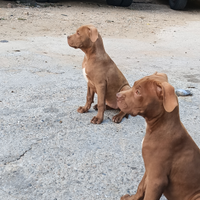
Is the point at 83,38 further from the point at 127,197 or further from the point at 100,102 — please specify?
the point at 127,197

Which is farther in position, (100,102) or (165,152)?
(100,102)

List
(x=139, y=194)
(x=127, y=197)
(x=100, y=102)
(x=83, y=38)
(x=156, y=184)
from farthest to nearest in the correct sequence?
(x=100, y=102), (x=83, y=38), (x=127, y=197), (x=139, y=194), (x=156, y=184)

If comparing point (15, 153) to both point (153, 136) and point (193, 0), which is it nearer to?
point (153, 136)

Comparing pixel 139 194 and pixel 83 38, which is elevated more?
pixel 83 38

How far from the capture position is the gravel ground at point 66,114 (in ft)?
8.43

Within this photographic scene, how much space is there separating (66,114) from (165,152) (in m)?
1.96

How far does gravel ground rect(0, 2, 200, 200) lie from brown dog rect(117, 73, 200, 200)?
0.59 meters

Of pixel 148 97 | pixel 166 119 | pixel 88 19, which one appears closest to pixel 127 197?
pixel 166 119

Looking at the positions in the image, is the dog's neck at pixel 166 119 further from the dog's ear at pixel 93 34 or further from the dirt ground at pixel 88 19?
the dirt ground at pixel 88 19

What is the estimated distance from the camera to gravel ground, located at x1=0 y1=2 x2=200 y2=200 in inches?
101

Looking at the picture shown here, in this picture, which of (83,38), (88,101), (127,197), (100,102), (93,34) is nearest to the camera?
(127,197)

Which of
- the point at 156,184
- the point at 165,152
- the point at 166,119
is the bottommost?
the point at 156,184

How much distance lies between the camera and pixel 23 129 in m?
3.32

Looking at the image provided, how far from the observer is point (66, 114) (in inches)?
147
